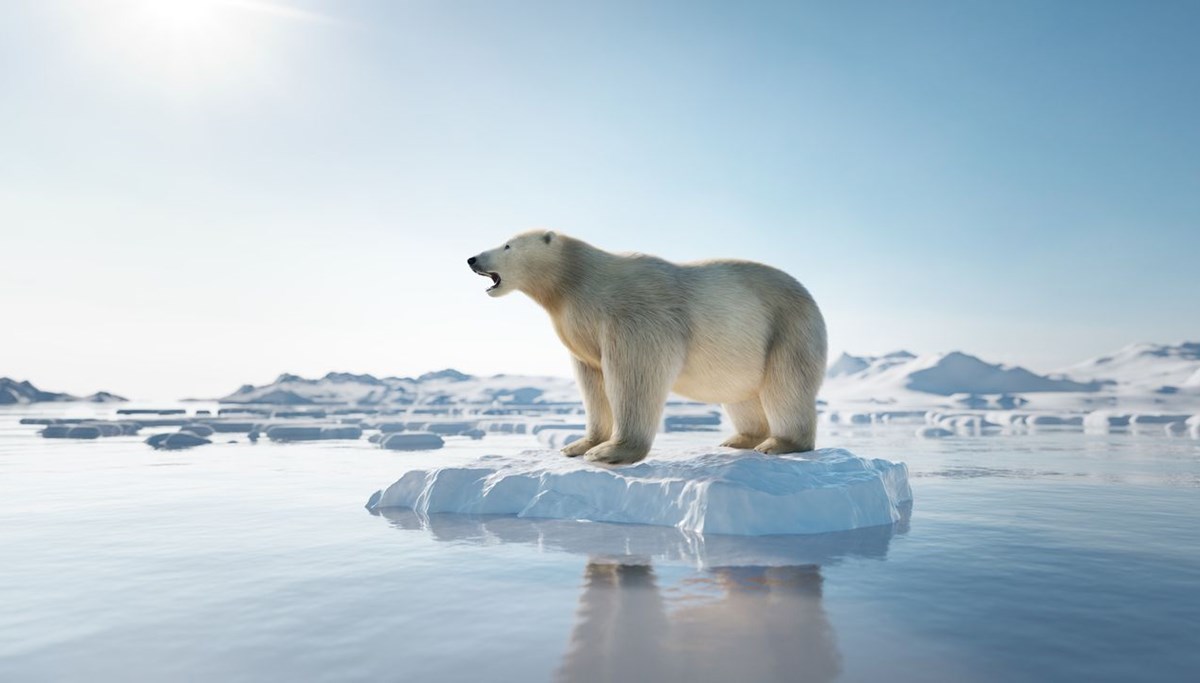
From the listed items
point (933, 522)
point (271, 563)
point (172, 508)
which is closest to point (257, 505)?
point (172, 508)

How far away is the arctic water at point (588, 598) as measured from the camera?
2617 millimetres

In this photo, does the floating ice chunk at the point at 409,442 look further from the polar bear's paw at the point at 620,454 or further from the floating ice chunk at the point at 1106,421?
the floating ice chunk at the point at 1106,421

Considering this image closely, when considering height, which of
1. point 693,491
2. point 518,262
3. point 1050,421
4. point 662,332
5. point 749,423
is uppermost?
point 518,262

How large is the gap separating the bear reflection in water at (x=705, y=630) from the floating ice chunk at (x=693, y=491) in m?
1.27

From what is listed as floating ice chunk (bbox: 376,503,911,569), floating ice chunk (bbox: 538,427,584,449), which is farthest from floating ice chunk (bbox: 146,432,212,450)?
floating ice chunk (bbox: 376,503,911,569)

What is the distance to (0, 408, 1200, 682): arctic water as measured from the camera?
2.62m

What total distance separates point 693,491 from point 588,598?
2144 millimetres

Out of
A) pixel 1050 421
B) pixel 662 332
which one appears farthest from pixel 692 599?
pixel 1050 421

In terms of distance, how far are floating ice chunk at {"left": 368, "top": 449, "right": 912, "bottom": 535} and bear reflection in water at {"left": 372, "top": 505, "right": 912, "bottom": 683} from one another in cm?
17

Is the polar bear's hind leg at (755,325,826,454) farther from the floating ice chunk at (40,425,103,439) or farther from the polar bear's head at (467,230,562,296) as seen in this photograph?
the floating ice chunk at (40,425,103,439)

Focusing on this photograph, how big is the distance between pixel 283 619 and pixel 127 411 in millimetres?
70198

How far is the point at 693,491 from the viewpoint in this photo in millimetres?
5422

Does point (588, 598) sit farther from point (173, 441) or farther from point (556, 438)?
point (173, 441)

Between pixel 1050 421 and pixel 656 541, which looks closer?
pixel 656 541
